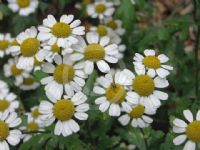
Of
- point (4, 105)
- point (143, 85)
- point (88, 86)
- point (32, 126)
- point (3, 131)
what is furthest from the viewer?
point (4, 105)

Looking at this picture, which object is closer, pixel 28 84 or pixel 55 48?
pixel 55 48

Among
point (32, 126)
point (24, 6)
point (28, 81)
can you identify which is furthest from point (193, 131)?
point (24, 6)

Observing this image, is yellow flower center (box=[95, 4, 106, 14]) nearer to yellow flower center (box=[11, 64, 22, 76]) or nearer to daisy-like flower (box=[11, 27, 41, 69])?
yellow flower center (box=[11, 64, 22, 76])

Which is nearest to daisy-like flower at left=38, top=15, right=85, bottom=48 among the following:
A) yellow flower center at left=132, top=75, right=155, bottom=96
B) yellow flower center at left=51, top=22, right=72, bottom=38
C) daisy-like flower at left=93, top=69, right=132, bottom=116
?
yellow flower center at left=51, top=22, right=72, bottom=38

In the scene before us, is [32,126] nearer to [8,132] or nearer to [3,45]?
[8,132]

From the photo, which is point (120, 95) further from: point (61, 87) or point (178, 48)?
point (178, 48)

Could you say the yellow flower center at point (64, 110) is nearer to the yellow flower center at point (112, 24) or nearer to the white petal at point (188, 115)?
the white petal at point (188, 115)
